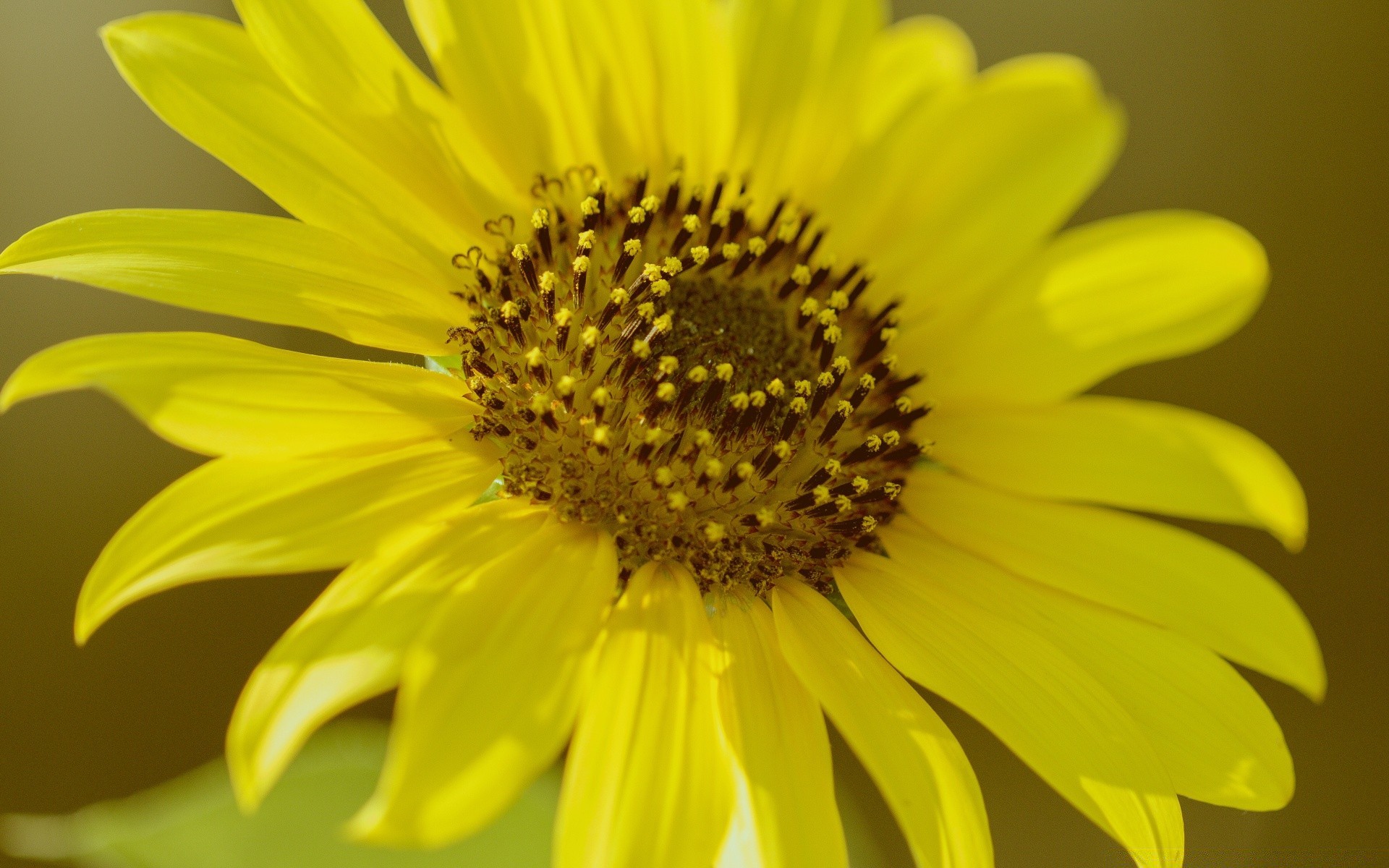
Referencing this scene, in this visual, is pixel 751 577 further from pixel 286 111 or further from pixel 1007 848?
pixel 1007 848

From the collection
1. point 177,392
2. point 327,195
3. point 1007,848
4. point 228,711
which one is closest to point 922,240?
point 327,195

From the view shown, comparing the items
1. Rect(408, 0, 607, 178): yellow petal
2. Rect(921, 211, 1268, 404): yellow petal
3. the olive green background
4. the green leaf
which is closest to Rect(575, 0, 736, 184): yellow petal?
Rect(408, 0, 607, 178): yellow petal

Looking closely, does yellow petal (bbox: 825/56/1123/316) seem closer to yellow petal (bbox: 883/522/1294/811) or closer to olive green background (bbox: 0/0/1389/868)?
yellow petal (bbox: 883/522/1294/811)

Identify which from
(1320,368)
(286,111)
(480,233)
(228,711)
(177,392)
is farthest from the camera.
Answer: (1320,368)

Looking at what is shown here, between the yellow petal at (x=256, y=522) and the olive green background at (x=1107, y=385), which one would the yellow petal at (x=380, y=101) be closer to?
the yellow petal at (x=256, y=522)

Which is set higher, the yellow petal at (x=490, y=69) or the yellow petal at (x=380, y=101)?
the yellow petal at (x=490, y=69)

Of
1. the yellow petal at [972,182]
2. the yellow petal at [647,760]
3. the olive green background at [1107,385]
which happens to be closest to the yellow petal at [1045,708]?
the yellow petal at [647,760]
